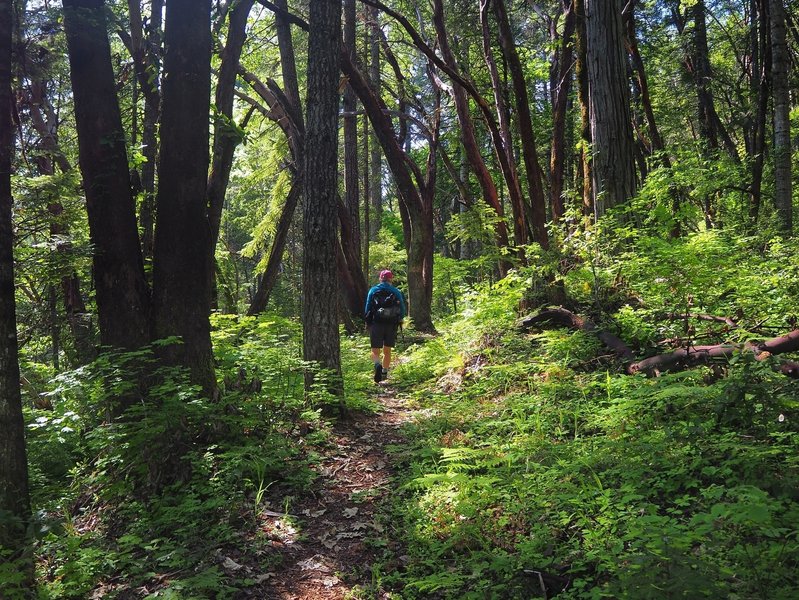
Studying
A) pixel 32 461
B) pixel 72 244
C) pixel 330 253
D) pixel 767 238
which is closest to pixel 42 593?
pixel 32 461

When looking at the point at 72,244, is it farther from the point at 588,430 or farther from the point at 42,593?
the point at 588,430

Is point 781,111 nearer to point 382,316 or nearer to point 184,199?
point 382,316

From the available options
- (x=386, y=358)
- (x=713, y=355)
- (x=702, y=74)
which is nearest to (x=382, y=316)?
(x=386, y=358)

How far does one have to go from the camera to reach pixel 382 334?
930cm

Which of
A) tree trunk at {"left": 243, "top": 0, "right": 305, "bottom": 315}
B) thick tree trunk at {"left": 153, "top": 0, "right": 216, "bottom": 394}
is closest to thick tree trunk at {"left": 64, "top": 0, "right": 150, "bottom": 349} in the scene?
thick tree trunk at {"left": 153, "top": 0, "right": 216, "bottom": 394}

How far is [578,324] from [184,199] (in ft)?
17.7

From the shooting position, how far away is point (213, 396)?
218 inches

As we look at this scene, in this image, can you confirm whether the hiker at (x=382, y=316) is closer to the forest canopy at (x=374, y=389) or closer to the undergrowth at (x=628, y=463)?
the forest canopy at (x=374, y=389)

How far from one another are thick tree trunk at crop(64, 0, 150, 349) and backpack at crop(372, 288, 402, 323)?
4.41 meters

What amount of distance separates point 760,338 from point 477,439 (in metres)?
2.80

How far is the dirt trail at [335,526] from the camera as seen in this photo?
3375mm

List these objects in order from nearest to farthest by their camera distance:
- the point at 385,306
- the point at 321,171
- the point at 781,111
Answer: the point at 321,171 → the point at 385,306 → the point at 781,111

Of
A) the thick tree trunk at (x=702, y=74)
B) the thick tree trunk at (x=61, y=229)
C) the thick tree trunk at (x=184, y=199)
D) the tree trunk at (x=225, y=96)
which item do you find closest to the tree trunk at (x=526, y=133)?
the tree trunk at (x=225, y=96)

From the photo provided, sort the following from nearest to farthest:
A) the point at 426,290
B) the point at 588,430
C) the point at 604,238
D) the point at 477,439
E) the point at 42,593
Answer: the point at 42,593, the point at 588,430, the point at 477,439, the point at 604,238, the point at 426,290
